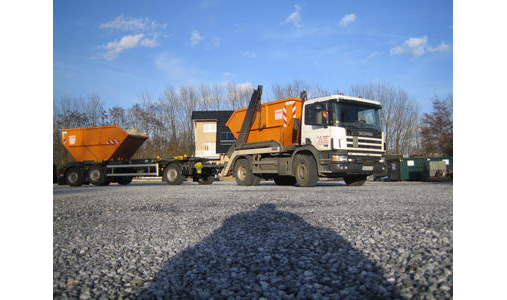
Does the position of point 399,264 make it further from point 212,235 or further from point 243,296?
point 212,235

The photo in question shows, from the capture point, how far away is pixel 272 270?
2.45 metres

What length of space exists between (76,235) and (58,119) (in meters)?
34.4

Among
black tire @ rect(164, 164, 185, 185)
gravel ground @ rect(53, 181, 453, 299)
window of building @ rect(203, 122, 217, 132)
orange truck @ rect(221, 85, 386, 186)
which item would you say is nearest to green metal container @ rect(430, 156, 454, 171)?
orange truck @ rect(221, 85, 386, 186)

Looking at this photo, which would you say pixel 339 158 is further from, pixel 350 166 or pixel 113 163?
pixel 113 163

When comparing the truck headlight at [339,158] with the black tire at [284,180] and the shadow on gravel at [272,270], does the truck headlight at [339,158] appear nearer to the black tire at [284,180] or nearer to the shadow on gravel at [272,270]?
the black tire at [284,180]

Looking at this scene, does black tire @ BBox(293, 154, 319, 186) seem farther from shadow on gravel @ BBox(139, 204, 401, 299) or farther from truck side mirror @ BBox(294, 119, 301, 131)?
shadow on gravel @ BBox(139, 204, 401, 299)

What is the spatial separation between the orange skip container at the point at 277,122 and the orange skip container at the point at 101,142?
23.7 ft

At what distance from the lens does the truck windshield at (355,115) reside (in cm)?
1068

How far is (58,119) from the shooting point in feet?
108

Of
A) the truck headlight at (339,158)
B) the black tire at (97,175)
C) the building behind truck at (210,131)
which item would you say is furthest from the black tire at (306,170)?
the building behind truck at (210,131)
